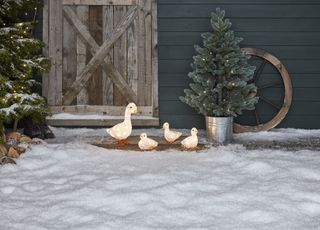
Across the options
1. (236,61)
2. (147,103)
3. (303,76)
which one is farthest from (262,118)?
(147,103)

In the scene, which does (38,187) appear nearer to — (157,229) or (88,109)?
(157,229)

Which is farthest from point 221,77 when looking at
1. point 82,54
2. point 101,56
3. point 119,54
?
point 82,54

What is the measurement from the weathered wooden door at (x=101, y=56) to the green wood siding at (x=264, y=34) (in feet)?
0.77

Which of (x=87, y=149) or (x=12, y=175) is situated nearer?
(x=12, y=175)

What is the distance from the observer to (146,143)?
5.38m

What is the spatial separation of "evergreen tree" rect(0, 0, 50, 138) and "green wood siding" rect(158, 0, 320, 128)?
199 centimetres

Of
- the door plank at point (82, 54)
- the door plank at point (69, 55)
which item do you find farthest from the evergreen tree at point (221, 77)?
the door plank at point (69, 55)

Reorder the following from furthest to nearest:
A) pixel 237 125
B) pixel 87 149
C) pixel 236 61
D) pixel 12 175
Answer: pixel 237 125, pixel 236 61, pixel 87 149, pixel 12 175

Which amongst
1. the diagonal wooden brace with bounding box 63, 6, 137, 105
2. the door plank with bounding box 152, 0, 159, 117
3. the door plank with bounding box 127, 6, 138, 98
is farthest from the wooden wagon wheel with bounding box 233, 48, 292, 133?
the diagonal wooden brace with bounding box 63, 6, 137, 105

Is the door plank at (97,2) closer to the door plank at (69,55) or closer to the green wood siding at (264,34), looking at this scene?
the door plank at (69,55)

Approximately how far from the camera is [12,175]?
4336 millimetres

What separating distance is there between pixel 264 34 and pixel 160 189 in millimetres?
3786

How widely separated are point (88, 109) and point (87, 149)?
→ 1577mm

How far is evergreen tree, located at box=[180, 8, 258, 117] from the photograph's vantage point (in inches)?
228
